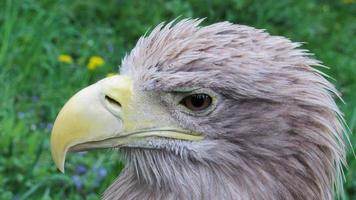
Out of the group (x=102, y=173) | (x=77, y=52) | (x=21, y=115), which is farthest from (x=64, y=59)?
(x=102, y=173)

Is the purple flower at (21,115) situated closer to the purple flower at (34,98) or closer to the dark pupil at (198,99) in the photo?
the purple flower at (34,98)

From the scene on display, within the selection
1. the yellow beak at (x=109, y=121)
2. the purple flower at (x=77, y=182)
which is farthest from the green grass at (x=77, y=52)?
the yellow beak at (x=109, y=121)

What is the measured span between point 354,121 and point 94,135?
9.04ft

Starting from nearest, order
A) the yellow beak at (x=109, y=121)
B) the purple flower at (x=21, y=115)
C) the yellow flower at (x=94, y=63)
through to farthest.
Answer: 1. the yellow beak at (x=109, y=121)
2. the purple flower at (x=21, y=115)
3. the yellow flower at (x=94, y=63)

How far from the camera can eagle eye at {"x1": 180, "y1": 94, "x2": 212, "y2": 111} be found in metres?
3.51

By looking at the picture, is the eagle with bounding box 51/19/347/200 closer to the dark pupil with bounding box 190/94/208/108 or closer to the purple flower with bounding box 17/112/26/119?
the dark pupil with bounding box 190/94/208/108

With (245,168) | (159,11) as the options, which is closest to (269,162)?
(245,168)

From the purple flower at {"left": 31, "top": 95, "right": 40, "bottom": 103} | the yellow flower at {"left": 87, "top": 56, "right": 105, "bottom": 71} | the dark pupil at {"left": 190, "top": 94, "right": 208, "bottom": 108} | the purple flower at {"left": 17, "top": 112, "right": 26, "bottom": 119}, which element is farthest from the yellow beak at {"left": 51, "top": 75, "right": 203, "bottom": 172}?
the yellow flower at {"left": 87, "top": 56, "right": 105, "bottom": 71}

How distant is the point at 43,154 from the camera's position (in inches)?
209

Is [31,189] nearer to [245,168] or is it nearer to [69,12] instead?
[245,168]

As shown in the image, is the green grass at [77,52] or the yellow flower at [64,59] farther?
the yellow flower at [64,59]

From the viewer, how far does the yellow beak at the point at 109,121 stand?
348cm

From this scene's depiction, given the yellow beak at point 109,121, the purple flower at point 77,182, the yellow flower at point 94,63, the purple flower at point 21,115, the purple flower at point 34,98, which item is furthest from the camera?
the yellow flower at point 94,63

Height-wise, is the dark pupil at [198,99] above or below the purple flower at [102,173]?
below
